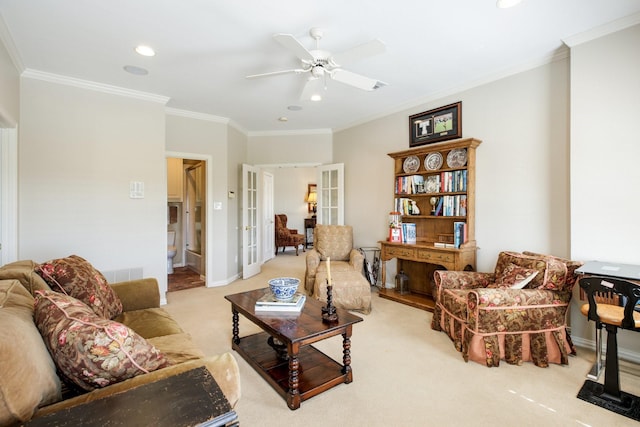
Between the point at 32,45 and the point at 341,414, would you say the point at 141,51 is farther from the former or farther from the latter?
the point at 341,414

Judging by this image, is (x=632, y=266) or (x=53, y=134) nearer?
(x=632, y=266)

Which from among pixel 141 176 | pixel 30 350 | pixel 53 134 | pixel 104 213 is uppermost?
pixel 53 134

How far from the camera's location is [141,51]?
2.82 meters

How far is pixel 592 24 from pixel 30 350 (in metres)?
3.93

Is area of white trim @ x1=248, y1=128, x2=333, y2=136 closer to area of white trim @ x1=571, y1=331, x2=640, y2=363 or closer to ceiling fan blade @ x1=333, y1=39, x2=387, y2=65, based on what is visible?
ceiling fan blade @ x1=333, y1=39, x2=387, y2=65

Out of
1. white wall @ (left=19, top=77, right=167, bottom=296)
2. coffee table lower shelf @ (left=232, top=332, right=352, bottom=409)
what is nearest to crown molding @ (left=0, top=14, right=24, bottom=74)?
white wall @ (left=19, top=77, right=167, bottom=296)

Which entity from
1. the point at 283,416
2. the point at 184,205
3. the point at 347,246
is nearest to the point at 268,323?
the point at 283,416

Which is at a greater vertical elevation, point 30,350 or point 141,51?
point 141,51

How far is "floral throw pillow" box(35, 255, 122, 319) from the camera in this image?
1.82 meters

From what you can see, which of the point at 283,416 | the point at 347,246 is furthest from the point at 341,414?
the point at 347,246

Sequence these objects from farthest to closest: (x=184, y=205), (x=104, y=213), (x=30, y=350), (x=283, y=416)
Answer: (x=184, y=205) < (x=104, y=213) < (x=283, y=416) < (x=30, y=350)

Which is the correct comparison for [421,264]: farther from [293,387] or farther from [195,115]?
[195,115]

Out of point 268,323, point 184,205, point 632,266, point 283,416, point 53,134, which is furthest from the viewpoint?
point 184,205

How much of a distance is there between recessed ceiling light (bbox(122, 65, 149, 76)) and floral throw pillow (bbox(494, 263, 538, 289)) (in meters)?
4.00
